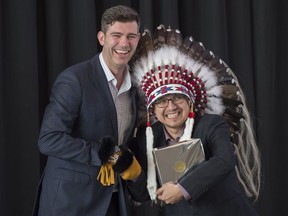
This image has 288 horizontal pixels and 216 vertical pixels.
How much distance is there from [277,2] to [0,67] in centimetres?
176

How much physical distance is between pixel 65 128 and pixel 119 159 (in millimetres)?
244

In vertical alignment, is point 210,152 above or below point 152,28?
below

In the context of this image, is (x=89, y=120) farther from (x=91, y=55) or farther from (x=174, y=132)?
(x=91, y=55)

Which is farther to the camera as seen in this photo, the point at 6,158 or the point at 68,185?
the point at 6,158

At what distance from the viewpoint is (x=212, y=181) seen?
1833mm

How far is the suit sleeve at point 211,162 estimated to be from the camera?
6.00ft

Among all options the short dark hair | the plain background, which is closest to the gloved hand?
the short dark hair

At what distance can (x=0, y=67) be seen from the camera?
2.71 m

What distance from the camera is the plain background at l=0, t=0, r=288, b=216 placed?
276 cm

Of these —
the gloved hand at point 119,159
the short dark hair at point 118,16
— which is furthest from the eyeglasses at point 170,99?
the short dark hair at point 118,16

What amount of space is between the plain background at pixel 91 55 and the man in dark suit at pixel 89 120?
0.60 meters

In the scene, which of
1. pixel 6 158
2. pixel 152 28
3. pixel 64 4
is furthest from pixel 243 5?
pixel 6 158

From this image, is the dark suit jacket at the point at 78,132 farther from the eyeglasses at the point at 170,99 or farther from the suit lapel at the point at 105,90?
the eyeglasses at the point at 170,99

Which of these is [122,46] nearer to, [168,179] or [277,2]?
[168,179]
